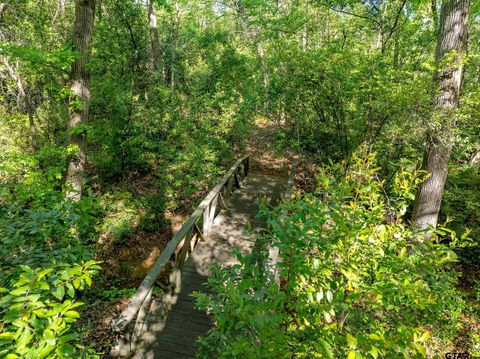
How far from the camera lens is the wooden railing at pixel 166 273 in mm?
3248

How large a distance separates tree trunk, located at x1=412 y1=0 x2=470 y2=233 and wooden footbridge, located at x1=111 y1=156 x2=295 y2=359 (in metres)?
3.14

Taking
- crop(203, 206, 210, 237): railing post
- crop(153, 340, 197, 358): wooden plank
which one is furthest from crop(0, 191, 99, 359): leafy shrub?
crop(203, 206, 210, 237): railing post

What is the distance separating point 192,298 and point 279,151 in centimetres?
755

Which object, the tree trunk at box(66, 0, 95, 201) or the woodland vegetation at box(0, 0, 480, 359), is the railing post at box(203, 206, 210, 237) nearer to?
the woodland vegetation at box(0, 0, 480, 359)

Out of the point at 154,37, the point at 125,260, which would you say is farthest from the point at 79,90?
the point at 154,37

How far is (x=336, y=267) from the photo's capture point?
2289 mm

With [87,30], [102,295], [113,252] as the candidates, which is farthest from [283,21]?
[102,295]

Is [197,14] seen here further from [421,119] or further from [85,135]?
[421,119]

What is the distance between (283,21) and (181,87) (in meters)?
5.26

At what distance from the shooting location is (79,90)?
6.23 metres

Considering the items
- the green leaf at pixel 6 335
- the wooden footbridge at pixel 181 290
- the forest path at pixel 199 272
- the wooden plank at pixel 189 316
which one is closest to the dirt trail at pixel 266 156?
the forest path at pixel 199 272

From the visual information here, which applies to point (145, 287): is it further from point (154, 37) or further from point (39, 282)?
point (154, 37)

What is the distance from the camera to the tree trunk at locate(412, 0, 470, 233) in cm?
501

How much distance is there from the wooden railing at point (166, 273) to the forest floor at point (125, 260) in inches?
41.4
